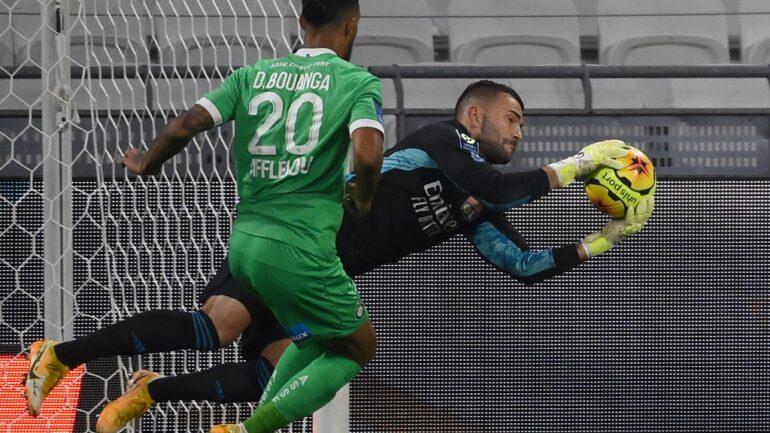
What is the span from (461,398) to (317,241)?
1.73 meters

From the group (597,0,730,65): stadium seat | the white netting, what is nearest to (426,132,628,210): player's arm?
the white netting

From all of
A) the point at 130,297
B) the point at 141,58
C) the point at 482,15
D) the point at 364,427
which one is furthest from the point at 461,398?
the point at 482,15

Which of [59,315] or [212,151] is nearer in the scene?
[59,315]

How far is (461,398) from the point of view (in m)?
4.81

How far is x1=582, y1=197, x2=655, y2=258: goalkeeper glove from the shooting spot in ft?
13.2

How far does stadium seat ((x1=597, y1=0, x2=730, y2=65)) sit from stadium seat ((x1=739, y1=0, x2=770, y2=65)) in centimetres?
11

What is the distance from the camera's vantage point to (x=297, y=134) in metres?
3.24

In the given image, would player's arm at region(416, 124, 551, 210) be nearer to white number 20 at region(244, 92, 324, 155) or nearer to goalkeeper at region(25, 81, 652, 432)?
goalkeeper at region(25, 81, 652, 432)

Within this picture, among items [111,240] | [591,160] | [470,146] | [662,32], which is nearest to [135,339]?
[470,146]

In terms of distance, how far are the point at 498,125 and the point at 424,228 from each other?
0.41 metres

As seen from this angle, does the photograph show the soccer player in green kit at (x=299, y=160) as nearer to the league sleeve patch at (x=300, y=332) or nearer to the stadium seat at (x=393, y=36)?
the league sleeve patch at (x=300, y=332)

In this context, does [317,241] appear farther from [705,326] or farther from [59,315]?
[705,326]

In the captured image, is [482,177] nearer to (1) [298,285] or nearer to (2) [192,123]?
(1) [298,285]

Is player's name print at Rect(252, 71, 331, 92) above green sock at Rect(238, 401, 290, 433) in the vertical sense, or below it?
above
